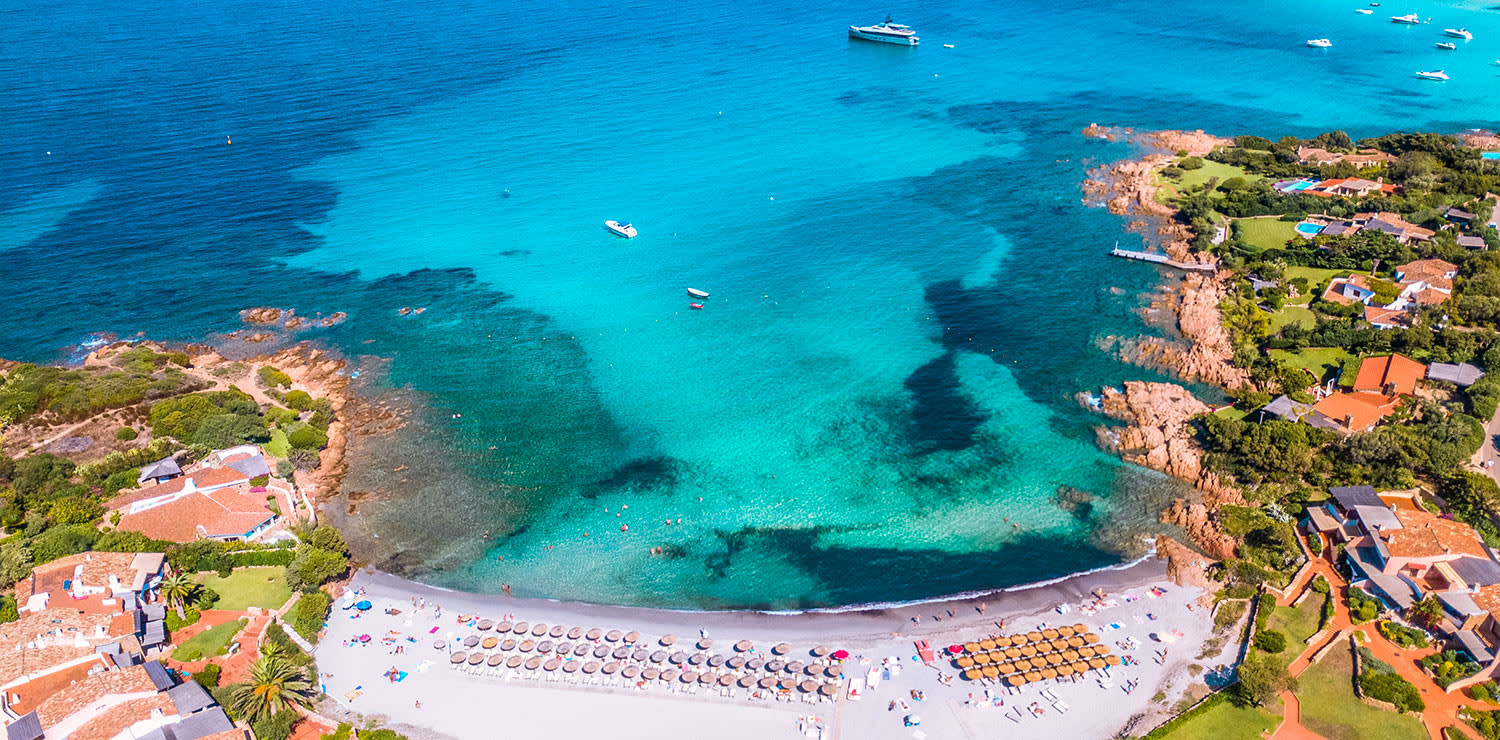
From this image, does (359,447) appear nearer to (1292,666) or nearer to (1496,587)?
(1292,666)

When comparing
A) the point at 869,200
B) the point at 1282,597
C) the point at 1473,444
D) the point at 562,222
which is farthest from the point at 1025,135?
the point at 1282,597

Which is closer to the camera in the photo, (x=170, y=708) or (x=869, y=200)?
(x=170, y=708)

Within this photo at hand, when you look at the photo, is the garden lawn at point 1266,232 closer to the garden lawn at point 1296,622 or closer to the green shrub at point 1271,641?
the garden lawn at point 1296,622

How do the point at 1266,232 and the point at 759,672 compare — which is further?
the point at 1266,232

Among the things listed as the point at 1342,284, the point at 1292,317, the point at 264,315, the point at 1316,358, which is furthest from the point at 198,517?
the point at 1342,284

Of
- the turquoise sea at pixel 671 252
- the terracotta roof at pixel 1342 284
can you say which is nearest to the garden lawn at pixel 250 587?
the turquoise sea at pixel 671 252

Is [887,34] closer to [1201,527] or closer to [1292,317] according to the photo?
[1292,317]
